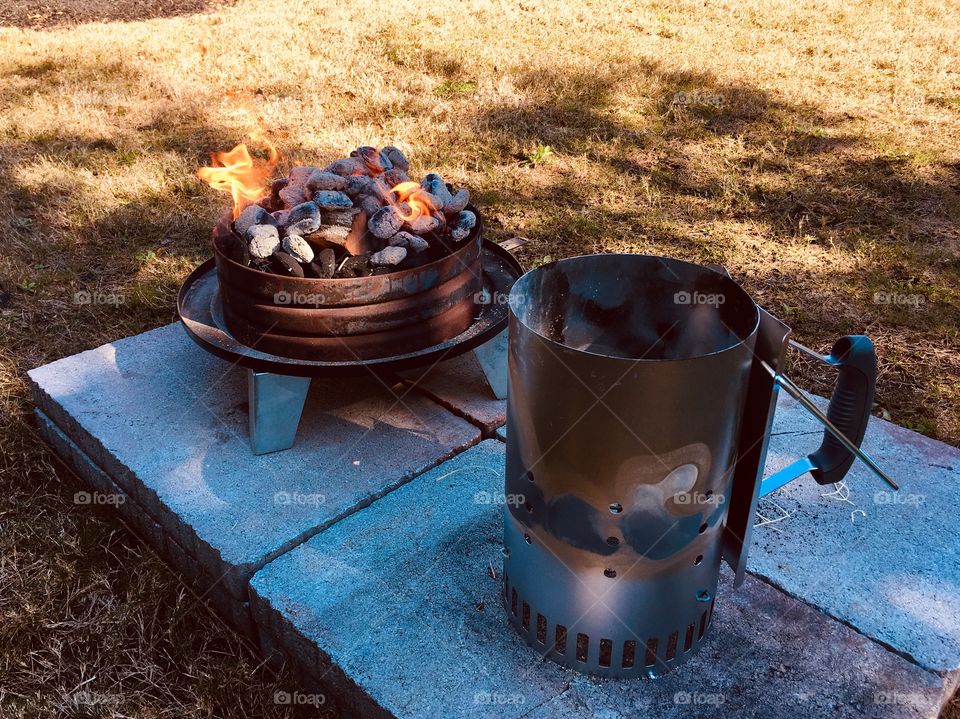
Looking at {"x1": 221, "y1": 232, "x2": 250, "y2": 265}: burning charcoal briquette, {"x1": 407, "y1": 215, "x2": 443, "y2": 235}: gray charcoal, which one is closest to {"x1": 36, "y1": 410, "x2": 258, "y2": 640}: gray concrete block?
{"x1": 221, "y1": 232, "x2": 250, "y2": 265}: burning charcoal briquette

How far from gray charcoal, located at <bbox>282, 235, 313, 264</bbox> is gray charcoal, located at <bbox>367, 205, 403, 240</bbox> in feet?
0.78

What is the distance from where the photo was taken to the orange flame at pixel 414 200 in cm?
304

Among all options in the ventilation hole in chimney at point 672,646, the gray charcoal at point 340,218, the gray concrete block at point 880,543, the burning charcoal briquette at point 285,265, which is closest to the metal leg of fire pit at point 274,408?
the burning charcoal briquette at point 285,265

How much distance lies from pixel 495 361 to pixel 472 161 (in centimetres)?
345

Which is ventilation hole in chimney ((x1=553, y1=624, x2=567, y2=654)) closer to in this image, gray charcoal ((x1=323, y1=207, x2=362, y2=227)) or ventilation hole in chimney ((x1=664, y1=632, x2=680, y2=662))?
ventilation hole in chimney ((x1=664, y1=632, x2=680, y2=662))

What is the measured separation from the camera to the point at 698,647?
7.16 ft

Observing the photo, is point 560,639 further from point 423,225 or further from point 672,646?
point 423,225

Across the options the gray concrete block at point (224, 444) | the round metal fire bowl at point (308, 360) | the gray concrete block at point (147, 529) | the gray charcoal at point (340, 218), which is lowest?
the gray concrete block at point (147, 529)

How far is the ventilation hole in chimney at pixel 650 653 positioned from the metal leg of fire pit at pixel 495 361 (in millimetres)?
1336

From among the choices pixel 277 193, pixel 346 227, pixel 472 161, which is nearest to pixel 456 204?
pixel 346 227

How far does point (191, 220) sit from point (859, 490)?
4.41 metres

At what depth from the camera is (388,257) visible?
9.53 feet

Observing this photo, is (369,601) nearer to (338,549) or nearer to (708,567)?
(338,549)

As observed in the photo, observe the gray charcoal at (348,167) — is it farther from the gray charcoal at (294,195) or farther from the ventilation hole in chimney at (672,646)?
the ventilation hole in chimney at (672,646)
